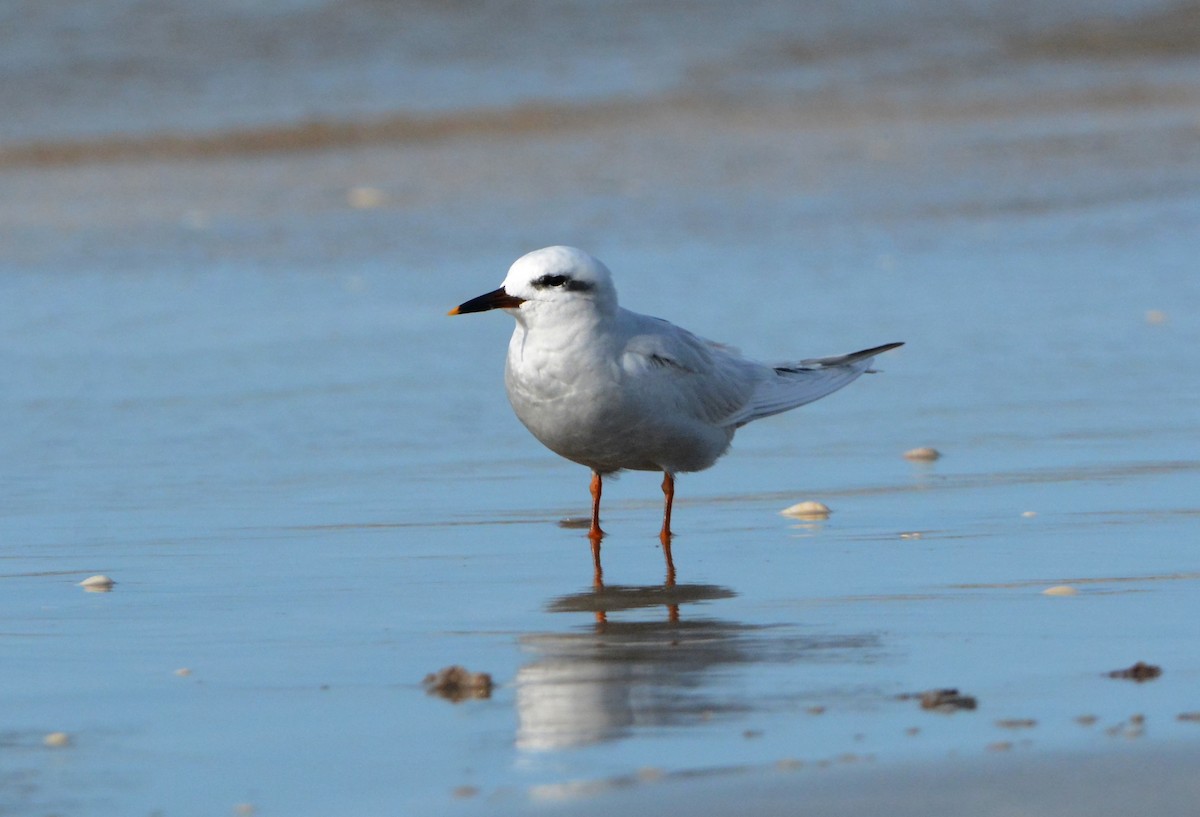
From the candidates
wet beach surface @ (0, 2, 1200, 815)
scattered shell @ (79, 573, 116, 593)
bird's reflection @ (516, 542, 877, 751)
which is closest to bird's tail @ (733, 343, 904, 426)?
wet beach surface @ (0, 2, 1200, 815)

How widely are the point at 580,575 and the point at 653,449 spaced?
0.53 meters

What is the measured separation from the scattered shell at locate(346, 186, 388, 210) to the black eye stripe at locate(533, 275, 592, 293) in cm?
633

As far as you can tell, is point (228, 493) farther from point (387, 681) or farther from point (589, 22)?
A: point (589, 22)

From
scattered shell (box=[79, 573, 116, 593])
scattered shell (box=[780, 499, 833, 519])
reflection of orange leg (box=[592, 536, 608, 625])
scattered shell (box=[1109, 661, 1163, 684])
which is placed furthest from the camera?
scattered shell (box=[780, 499, 833, 519])

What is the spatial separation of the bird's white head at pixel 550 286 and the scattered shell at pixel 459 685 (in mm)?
1367

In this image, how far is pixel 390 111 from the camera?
14500 millimetres

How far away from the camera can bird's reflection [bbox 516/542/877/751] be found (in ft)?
8.94

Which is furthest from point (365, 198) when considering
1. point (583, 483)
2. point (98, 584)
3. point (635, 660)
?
point (635, 660)

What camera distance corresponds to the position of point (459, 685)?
9.56ft

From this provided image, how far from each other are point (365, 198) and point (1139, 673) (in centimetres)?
830

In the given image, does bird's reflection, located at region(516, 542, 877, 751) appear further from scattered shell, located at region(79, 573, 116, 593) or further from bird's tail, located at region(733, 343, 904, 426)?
bird's tail, located at region(733, 343, 904, 426)

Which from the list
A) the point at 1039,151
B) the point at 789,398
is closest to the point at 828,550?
the point at 789,398

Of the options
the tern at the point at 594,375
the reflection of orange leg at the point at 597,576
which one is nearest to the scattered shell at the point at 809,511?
the tern at the point at 594,375

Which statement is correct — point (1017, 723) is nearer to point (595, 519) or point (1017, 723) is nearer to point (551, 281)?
point (595, 519)
